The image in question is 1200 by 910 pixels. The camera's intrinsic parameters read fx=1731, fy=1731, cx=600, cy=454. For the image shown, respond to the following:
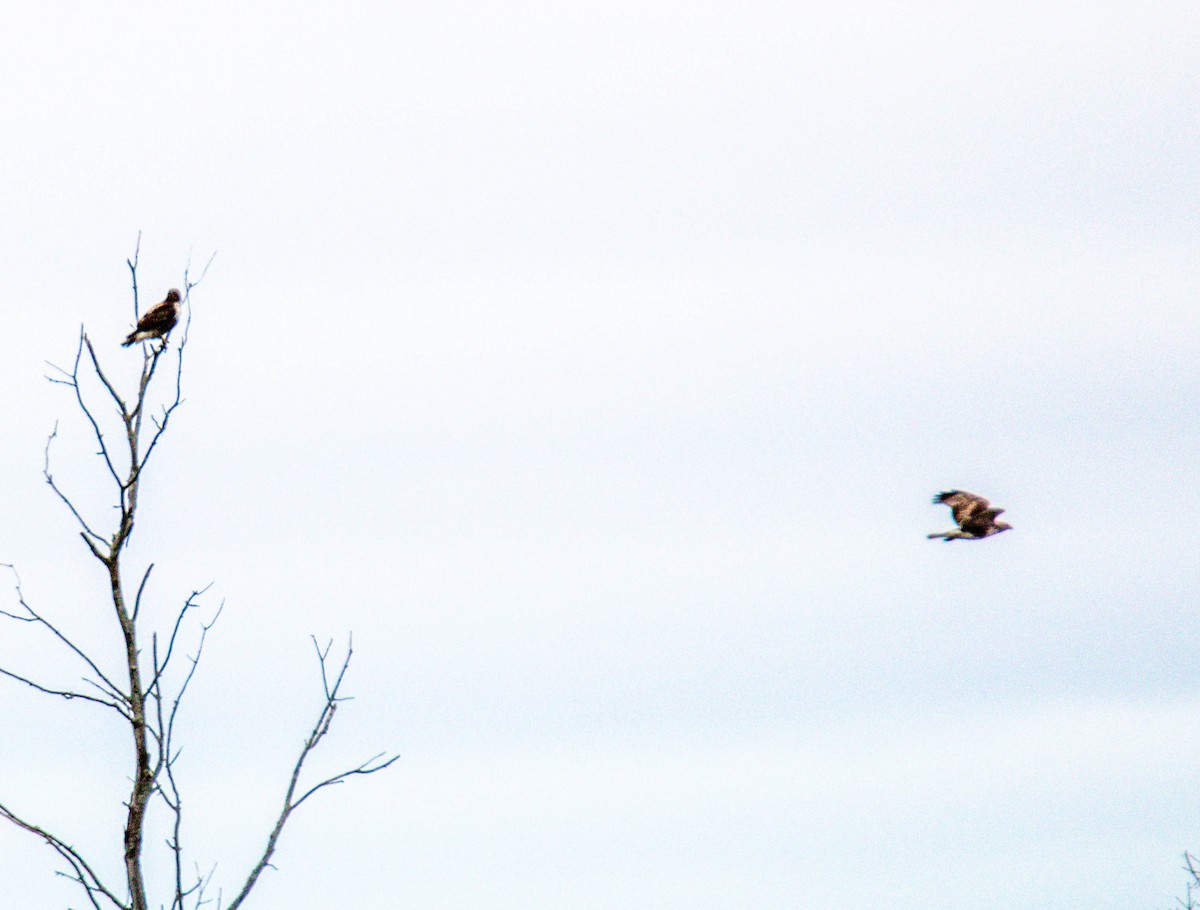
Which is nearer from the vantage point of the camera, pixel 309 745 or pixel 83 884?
pixel 83 884

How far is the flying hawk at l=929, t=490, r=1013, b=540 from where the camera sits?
54.7ft

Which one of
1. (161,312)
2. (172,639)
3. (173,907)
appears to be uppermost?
(161,312)

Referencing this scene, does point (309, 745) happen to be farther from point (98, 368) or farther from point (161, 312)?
point (161, 312)

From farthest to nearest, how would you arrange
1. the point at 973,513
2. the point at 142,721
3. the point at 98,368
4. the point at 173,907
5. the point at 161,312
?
the point at 161,312 → the point at 973,513 → the point at 98,368 → the point at 142,721 → the point at 173,907

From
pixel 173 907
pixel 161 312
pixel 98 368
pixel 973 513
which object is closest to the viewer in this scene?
pixel 173 907

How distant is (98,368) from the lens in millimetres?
7879

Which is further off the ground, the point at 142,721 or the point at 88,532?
the point at 88,532

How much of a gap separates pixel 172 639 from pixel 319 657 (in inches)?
35.6

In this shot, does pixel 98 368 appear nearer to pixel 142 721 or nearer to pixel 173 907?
pixel 142 721

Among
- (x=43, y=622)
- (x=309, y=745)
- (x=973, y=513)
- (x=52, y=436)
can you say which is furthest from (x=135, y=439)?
(x=973, y=513)

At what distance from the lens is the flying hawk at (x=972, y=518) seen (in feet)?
54.7

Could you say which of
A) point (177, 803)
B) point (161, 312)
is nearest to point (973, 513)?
point (161, 312)

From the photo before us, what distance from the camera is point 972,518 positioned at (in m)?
17.2

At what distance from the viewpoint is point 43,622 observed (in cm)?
756
